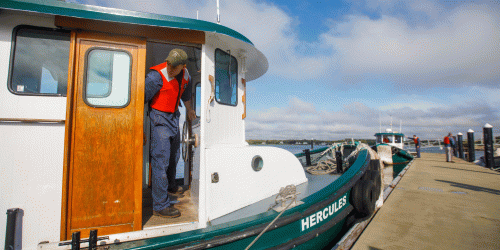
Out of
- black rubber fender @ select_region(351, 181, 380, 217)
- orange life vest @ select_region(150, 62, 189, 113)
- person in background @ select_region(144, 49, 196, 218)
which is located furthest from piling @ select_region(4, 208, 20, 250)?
black rubber fender @ select_region(351, 181, 380, 217)

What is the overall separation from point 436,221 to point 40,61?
220 inches

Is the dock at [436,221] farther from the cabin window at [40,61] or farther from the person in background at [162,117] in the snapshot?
the cabin window at [40,61]

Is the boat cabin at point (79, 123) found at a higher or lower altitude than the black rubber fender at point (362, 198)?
higher

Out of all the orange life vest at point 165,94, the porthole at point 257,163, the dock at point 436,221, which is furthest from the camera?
the dock at point 436,221

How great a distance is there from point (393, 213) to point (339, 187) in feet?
7.09

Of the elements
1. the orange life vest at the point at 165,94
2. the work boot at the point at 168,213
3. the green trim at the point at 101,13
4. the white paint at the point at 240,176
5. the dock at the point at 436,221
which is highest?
the green trim at the point at 101,13

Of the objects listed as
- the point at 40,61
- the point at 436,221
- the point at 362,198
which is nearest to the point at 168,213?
the point at 40,61

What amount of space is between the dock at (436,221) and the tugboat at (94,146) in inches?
60.5

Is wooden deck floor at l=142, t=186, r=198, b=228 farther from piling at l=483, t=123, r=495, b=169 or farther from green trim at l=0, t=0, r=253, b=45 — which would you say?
piling at l=483, t=123, r=495, b=169

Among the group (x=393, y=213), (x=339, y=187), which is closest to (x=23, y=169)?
(x=339, y=187)

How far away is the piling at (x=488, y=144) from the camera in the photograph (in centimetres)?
1175

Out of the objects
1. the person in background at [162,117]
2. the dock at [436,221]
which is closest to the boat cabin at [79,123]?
the person in background at [162,117]

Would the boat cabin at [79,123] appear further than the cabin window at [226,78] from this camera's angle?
No

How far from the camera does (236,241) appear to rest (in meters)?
1.97
